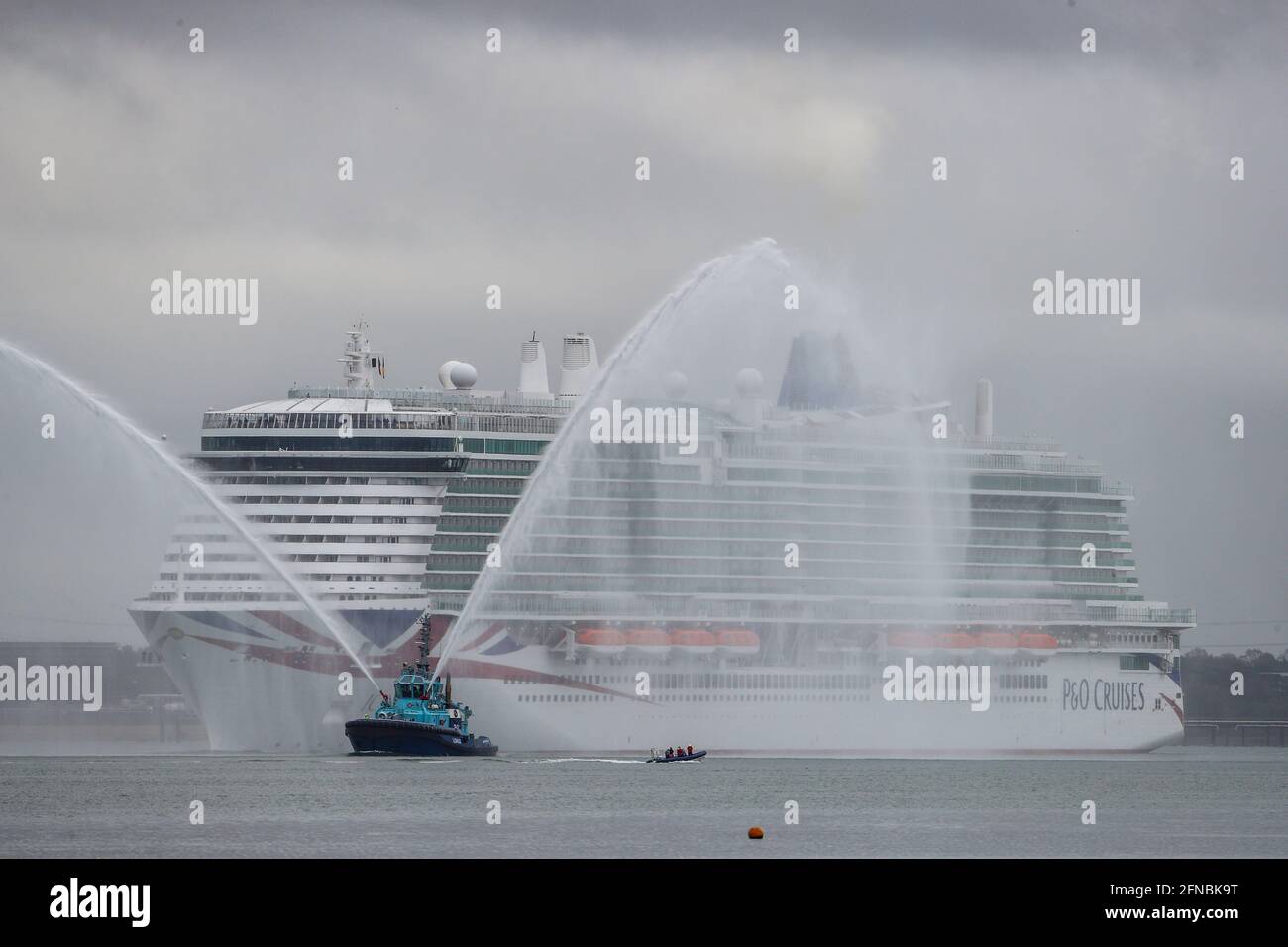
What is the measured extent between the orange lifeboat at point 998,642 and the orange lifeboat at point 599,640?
1739 cm

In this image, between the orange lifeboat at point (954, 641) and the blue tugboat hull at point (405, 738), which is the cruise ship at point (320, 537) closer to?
the blue tugboat hull at point (405, 738)

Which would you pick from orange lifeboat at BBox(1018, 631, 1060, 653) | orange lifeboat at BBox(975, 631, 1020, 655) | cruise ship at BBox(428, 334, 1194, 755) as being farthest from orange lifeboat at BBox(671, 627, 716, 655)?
orange lifeboat at BBox(1018, 631, 1060, 653)

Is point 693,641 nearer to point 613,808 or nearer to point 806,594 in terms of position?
point 806,594

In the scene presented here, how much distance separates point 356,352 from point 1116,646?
35.5m

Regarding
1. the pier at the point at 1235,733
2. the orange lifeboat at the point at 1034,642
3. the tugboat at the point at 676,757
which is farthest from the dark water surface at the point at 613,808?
the pier at the point at 1235,733

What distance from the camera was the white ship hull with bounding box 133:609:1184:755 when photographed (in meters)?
79.7

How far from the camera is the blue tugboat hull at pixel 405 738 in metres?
76.3

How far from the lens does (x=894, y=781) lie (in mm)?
76750

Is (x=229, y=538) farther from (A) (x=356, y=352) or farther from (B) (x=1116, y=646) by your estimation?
(B) (x=1116, y=646)

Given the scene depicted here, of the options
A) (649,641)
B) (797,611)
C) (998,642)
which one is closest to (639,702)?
(649,641)

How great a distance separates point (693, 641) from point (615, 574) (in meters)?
4.00

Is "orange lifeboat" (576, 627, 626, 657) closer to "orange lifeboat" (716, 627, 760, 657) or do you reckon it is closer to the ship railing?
the ship railing

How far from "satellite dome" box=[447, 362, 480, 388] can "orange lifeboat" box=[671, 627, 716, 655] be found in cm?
1456
